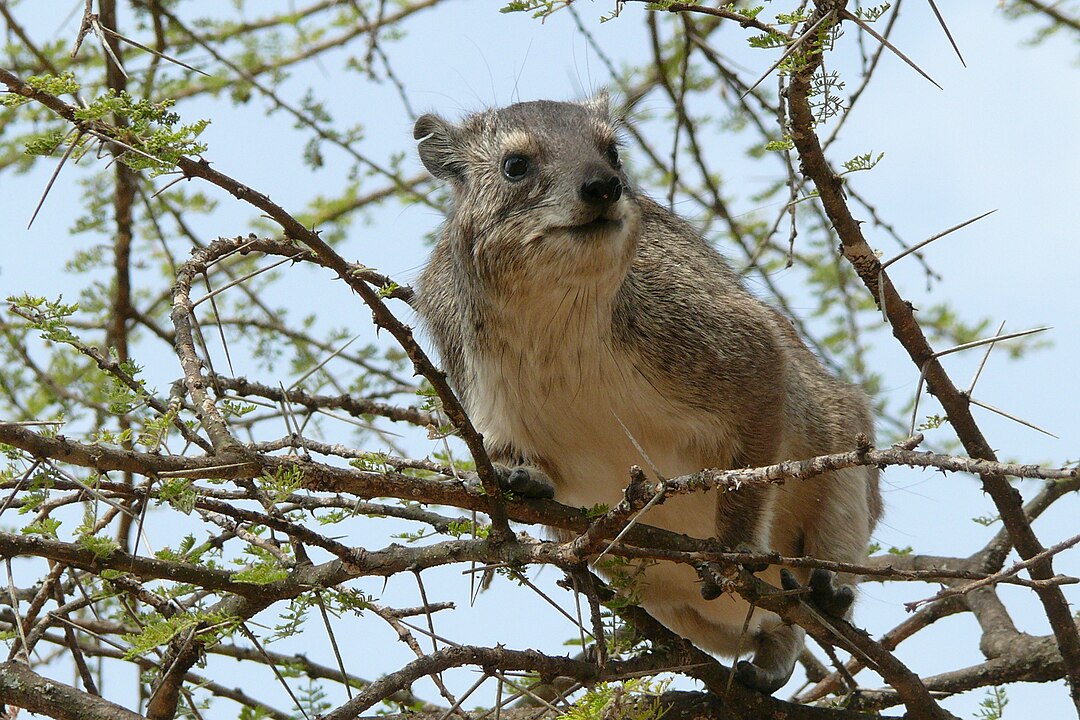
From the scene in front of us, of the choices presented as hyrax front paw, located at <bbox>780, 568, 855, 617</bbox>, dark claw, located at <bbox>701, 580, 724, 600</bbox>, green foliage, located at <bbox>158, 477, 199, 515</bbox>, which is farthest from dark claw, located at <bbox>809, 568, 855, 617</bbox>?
green foliage, located at <bbox>158, 477, 199, 515</bbox>

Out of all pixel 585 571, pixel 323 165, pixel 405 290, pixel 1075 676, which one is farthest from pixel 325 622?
pixel 323 165

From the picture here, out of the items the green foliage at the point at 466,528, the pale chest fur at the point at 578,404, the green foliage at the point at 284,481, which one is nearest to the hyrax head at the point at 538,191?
the pale chest fur at the point at 578,404

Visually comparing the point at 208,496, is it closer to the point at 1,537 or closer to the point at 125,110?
the point at 1,537

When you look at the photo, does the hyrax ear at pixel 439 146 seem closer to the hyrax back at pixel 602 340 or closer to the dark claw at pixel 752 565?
the hyrax back at pixel 602 340

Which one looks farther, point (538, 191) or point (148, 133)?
point (538, 191)

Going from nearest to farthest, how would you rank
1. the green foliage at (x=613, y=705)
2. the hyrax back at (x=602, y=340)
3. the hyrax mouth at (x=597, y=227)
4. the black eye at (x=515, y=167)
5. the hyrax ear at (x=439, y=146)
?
the green foliage at (x=613, y=705) → the hyrax mouth at (x=597, y=227) → the hyrax back at (x=602, y=340) → the black eye at (x=515, y=167) → the hyrax ear at (x=439, y=146)

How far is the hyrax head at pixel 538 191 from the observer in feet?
11.0

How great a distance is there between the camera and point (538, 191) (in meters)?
3.56

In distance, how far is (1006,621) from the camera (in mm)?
3891

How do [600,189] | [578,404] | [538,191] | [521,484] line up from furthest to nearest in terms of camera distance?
[578,404] → [538,191] → [521,484] → [600,189]

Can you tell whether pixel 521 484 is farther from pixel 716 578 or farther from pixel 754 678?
pixel 754 678

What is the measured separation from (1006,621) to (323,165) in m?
3.08

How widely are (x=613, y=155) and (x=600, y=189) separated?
64 centimetres

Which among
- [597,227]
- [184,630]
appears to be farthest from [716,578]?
[184,630]
